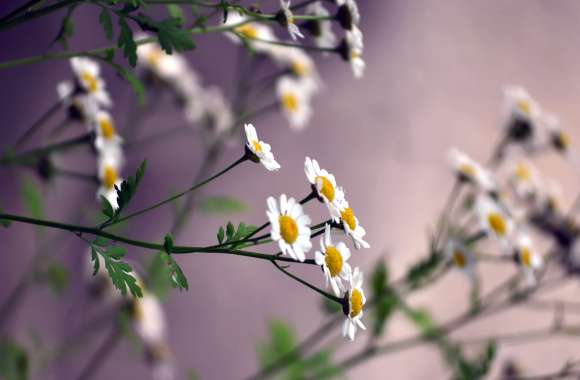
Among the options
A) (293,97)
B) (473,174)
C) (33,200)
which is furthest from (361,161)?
(33,200)

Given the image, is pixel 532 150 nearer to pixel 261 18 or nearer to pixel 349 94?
pixel 261 18

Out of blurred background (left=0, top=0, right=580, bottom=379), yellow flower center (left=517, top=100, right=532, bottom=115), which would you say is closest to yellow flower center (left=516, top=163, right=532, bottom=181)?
yellow flower center (left=517, top=100, right=532, bottom=115)

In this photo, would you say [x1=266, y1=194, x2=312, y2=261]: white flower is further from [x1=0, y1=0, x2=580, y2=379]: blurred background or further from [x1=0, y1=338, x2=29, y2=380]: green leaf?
[x1=0, y1=0, x2=580, y2=379]: blurred background

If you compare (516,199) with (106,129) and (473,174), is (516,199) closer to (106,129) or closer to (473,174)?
(473,174)

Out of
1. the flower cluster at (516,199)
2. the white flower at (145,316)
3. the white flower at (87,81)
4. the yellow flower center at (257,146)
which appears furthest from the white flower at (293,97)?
the yellow flower center at (257,146)

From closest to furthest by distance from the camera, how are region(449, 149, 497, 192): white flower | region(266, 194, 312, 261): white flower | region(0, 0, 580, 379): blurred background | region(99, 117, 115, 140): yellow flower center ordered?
region(266, 194, 312, 261): white flower, region(99, 117, 115, 140): yellow flower center, region(449, 149, 497, 192): white flower, region(0, 0, 580, 379): blurred background

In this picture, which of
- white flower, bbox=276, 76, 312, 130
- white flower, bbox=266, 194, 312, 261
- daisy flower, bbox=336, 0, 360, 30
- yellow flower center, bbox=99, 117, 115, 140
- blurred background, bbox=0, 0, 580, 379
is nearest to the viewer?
white flower, bbox=266, 194, 312, 261

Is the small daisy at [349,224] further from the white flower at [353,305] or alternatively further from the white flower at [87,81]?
the white flower at [87,81]
